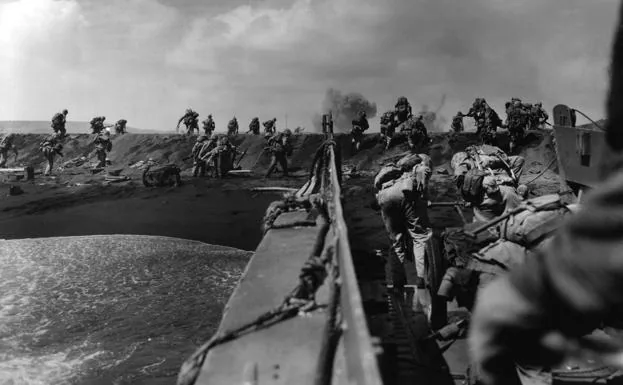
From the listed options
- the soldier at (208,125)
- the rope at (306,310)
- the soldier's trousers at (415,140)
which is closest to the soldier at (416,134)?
the soldier's trousers at (415,140)

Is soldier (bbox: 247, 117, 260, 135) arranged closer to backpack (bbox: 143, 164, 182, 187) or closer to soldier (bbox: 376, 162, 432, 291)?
backpack (bbox: 143, 164, 182, 187)

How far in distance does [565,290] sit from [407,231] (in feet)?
24.1

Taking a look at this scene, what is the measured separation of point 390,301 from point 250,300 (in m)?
4.11

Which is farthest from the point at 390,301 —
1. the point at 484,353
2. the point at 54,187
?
the point at 54,187

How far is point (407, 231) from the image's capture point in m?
8.23

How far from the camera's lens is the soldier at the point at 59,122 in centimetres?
3769

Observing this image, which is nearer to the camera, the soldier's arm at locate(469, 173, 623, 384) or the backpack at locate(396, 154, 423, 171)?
the soldier's arm at locate(469, 173, 623, 384)

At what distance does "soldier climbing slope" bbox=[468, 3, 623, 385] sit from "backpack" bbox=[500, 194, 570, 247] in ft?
11.5

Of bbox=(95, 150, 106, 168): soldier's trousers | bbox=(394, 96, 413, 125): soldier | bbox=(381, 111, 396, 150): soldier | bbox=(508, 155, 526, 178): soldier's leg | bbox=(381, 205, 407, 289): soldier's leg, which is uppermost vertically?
bbox=(394, 96, 413, 125): soldier

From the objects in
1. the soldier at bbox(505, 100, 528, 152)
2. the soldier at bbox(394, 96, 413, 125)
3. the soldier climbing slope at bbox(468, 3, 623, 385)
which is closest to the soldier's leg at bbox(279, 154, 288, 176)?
the soldier at bbox(394, 96, 413, 125)

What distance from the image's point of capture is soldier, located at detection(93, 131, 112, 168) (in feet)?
112

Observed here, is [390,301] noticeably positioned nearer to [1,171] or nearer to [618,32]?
[618,32]

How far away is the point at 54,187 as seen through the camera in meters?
28.9

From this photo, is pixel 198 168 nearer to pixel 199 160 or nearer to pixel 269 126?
pixel 199 160
